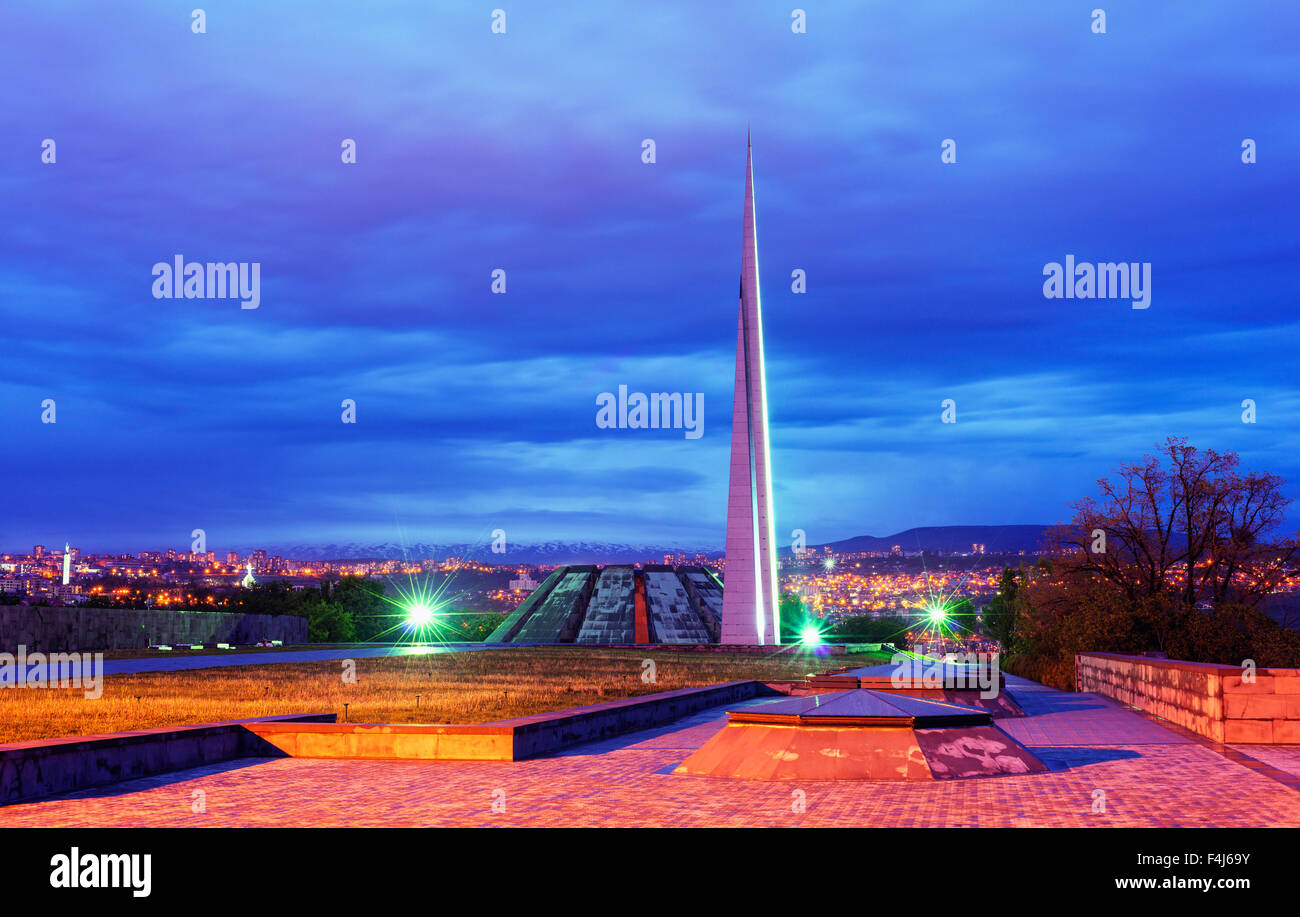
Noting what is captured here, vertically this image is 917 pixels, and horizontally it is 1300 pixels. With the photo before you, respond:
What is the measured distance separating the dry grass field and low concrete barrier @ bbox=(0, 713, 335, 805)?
1.80 m

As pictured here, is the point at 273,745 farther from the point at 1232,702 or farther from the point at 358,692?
the point at 1232,702

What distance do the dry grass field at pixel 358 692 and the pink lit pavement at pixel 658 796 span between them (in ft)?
12.3

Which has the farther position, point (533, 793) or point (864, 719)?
point (864, 719)

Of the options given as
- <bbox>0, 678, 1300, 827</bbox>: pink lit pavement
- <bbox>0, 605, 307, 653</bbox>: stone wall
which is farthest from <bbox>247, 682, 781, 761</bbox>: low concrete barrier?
<bbox>0, 605, 307, 653</bbox>: stone wall

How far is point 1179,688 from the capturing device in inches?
699

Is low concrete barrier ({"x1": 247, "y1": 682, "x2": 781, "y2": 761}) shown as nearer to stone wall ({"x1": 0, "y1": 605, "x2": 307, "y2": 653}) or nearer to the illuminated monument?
stone wall ({"x1": 0, "y1": 605, "x2": 307, "y2": 653})

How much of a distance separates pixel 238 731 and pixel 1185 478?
28.7m

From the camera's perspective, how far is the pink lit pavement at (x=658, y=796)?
9422mm

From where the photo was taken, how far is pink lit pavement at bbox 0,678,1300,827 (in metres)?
9.42

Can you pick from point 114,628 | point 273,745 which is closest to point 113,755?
point 273,745
